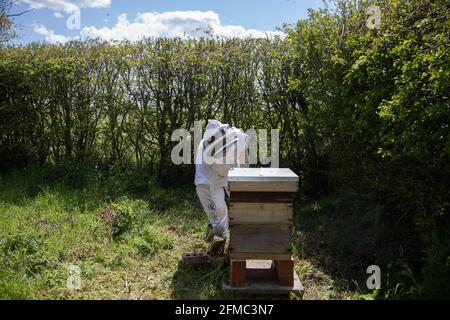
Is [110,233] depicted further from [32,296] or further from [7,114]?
[7,114]

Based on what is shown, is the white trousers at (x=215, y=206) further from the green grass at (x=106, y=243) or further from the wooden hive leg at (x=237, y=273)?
the wooden hive leg at (x=237, y=273)

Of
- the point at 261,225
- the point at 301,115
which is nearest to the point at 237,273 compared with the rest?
the point at 261,225

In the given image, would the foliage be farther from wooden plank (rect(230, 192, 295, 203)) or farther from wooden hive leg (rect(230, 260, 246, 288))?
wooden hive leg (rect(230, 260, 246, 288))

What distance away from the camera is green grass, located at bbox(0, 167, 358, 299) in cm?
444

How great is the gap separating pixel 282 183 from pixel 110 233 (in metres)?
2.56

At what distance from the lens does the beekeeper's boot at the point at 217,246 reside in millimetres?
5141

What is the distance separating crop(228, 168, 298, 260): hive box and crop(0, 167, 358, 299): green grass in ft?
1.63

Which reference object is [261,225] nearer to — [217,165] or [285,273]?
[285,273]

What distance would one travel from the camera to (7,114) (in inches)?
324

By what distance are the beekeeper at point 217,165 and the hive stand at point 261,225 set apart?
643 mm

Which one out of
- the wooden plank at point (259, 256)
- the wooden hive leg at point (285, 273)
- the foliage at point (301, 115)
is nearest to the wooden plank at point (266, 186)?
the wooden plank at point (259, 256)

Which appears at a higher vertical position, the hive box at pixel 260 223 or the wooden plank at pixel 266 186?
the wooden plank at pixel 266 186

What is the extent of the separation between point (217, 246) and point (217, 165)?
94 cm
